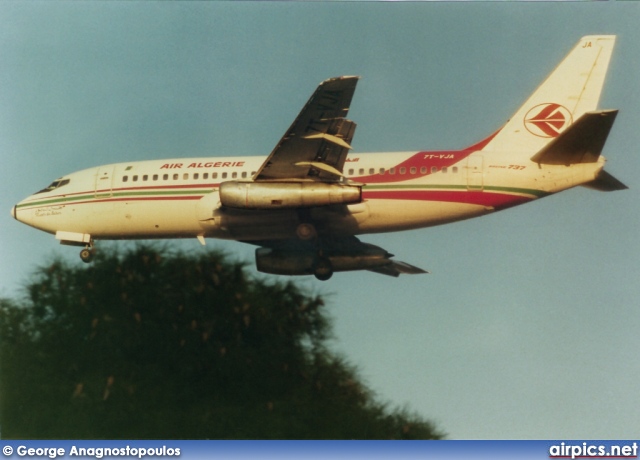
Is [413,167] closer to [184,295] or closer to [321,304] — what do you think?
[321,304]

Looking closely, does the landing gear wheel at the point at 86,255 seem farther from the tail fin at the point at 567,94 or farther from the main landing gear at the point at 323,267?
the tail fin at the point at 567,94

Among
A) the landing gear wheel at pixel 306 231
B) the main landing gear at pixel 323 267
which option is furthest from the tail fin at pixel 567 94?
the main landing gear at pixel 323 267

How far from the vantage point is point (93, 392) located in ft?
95.5

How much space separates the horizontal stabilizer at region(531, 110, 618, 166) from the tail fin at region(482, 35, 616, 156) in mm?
2161

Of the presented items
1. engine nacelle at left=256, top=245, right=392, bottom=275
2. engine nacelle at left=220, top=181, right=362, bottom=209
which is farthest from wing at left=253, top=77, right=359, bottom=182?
engine nacelle at left=256, top=245, right=392, bottom=275

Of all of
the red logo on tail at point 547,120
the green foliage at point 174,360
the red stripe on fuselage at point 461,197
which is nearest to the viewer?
the green foliage at point 174,360

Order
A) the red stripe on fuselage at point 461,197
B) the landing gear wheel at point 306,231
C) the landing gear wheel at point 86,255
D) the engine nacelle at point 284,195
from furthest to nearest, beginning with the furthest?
the landing gear wheel at point 86,255 < the landing gear wheel at point 306,231 < the red stripe on fuselage at point 461,197 < the engine nacelle at point 284,195

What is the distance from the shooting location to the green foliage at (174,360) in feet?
93.5

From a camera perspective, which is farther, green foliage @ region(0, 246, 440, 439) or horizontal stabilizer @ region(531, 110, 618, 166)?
horizontal stabilizer @ region(531, 110, 618, 166)

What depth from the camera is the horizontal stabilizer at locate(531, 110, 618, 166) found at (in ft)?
97.0

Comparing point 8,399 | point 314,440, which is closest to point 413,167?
point 314,440

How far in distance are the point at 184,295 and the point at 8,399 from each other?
6.28 meters

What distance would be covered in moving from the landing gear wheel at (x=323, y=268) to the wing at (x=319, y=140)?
385cm

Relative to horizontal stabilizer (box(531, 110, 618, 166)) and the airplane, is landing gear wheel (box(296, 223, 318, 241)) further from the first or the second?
horizontal stabilizer (box(531, 110, 618, 166))
